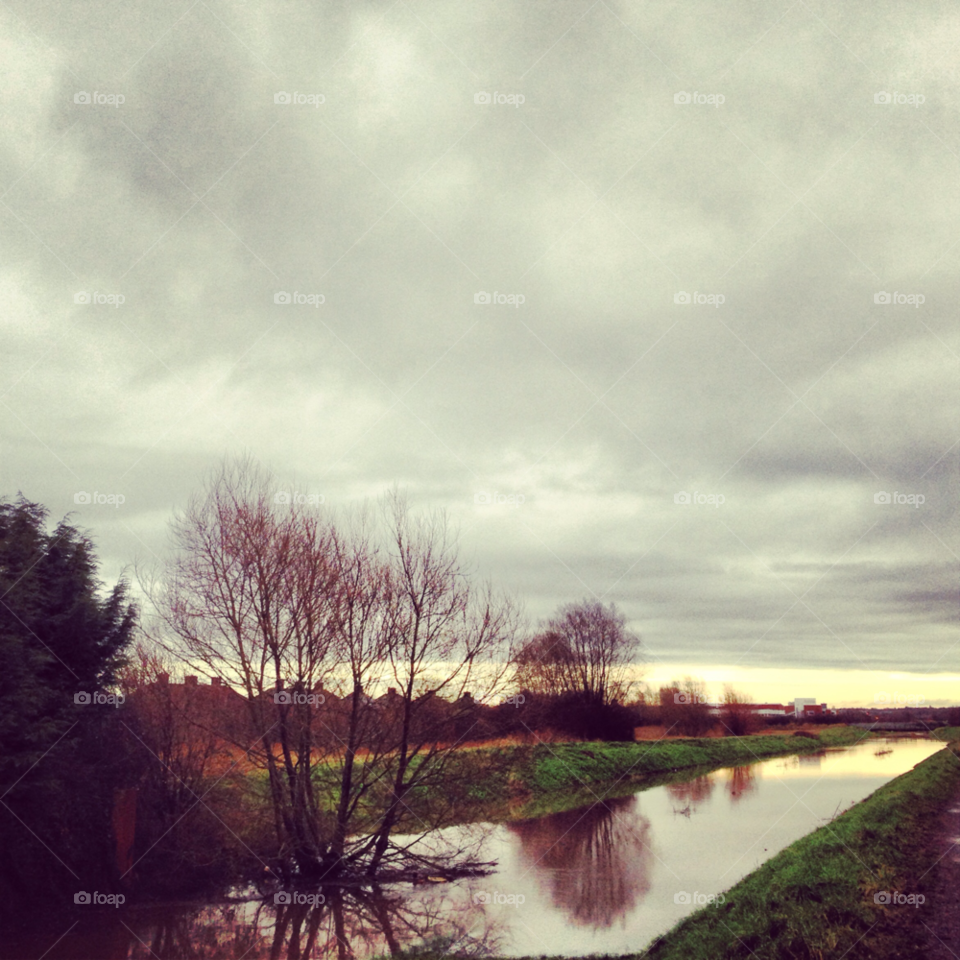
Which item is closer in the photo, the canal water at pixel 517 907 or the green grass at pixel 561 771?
the canal water at pixel 517 907

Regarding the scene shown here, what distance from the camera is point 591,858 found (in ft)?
71.2

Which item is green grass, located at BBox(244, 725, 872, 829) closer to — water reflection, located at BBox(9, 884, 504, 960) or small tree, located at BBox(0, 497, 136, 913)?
water reflection, located at BBox(9, 884, 504, 960)

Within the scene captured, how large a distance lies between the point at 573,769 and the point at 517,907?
84.7 feet

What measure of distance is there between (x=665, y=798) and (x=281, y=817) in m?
21.6

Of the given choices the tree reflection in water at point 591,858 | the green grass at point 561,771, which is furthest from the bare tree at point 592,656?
the tree reflection in water at point 591,858

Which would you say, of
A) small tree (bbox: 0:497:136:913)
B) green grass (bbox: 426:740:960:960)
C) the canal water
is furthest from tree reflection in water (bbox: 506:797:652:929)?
small tree (bbox: 0:497:136:913)

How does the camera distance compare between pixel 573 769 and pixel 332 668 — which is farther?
pixel 573 769

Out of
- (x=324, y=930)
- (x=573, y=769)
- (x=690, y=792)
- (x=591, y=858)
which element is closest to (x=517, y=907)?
(x=324, y=930)

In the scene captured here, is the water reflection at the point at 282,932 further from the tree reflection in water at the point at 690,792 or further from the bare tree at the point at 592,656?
the bare tree at the point at 592,656

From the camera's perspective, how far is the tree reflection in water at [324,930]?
46.3ft

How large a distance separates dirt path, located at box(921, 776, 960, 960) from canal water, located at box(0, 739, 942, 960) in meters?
3.81

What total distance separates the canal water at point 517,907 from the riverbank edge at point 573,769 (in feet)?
3.54

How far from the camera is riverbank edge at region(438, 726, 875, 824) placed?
71.8ft

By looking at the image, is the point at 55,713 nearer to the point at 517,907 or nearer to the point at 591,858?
the point at 517,907
